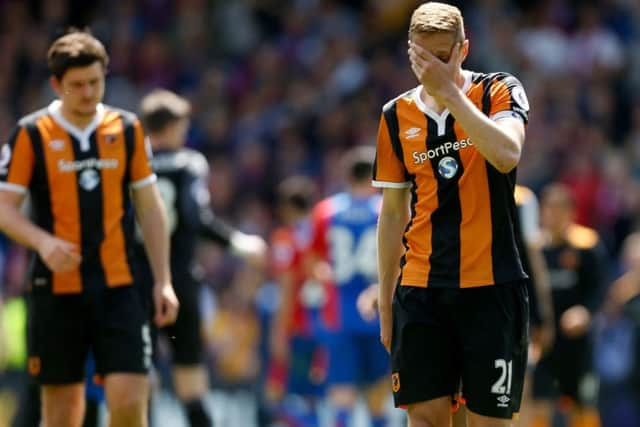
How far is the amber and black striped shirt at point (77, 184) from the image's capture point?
7.16 m

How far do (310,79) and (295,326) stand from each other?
19.1ft

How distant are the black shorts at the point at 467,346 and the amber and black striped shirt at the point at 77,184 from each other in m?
1.93

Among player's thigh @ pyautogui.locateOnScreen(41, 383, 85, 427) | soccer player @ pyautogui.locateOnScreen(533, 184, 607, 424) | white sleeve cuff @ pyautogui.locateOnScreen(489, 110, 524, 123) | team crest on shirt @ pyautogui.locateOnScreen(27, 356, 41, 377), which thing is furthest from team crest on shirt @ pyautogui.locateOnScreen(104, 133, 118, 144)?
soccer player @ pyautogui.locateOnScreen(533, 184, 607, 424)

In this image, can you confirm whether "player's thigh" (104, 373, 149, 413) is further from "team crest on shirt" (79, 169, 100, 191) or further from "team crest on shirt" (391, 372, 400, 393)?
"team crest on shirt" (391, 372, 400, 393)

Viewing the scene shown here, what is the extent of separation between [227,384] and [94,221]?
8019 mm

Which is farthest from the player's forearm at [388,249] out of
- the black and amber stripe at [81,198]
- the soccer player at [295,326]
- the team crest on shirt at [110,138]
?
the soccer player at [295,326]

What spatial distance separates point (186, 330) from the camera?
31.6ft

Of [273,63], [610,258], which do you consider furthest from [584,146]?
[273,63]

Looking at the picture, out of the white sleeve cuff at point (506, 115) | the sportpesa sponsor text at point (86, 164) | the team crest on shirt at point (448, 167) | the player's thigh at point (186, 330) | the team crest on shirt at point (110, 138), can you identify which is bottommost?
the player's thigh at point (186, 330)

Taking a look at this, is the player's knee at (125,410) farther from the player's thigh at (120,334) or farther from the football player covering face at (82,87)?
the football player covering face at (82,87)

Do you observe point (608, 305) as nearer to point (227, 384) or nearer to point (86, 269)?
point (227, 384)

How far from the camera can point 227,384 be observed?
49.3ft

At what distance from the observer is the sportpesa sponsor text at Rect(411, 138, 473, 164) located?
5938 millimetres

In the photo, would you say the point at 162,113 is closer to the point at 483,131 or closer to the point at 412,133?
the point at 412,133
